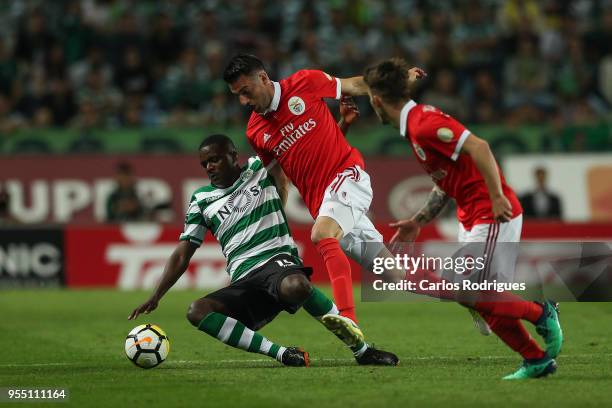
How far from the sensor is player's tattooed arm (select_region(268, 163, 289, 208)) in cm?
845

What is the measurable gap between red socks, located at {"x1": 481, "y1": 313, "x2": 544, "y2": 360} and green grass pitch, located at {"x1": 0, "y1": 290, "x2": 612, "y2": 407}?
184mm

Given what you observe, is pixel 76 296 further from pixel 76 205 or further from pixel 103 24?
pixel 103 24

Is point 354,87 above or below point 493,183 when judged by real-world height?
above

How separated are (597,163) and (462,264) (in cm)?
1051

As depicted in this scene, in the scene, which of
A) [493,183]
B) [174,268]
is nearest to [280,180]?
[174,268]

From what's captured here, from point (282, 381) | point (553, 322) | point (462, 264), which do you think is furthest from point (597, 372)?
point (282, 381)

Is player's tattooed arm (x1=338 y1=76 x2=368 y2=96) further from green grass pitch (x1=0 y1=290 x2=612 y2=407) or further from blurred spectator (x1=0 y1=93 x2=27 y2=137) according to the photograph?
blurred spectator (x1=0 y1=93 x2=27 y2=137)

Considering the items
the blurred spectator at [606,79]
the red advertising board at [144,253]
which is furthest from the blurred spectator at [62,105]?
the blurred spectator at [606,79]

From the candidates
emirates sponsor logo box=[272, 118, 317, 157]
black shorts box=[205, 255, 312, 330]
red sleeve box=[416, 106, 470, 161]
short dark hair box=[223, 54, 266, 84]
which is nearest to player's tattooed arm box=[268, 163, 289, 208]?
emirates sponsor logo box=[272, 118, 317, 157]

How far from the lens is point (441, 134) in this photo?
675cm

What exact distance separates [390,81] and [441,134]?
485 millimetres

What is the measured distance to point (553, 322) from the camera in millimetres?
6969

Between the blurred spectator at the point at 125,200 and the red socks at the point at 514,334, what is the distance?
10.3 m

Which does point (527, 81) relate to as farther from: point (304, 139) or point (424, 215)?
point (424, 215)
